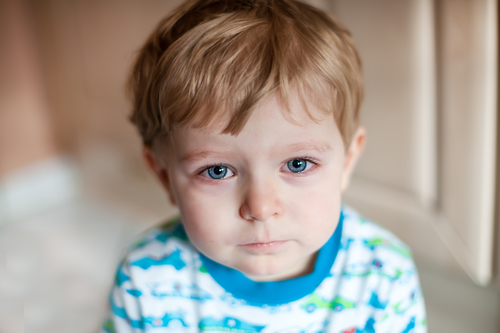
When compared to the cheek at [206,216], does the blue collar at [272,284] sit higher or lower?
lower

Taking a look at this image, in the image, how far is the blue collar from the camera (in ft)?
2.51

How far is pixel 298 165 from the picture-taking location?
2.22 ft

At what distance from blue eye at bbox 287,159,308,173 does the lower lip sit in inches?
4.3

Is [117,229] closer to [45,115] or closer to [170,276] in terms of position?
[45,115]

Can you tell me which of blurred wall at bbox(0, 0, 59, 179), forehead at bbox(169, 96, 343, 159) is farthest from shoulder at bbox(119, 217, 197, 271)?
blurred wall at bbox(0, 0, 59, 179)

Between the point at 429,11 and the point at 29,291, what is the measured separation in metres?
1.34

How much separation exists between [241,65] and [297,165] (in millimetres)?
161

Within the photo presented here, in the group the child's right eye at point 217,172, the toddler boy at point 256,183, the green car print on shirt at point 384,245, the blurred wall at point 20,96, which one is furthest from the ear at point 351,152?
the blurred wall at point 20,96

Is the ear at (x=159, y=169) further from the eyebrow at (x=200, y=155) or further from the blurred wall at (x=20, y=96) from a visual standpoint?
the blurred wall at (x=20, y=96)

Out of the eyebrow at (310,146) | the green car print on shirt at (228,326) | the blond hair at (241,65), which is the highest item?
the blond hair at (241,65)

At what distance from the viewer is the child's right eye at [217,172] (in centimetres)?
68

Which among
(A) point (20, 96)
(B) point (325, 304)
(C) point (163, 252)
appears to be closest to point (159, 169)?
(C) point (163, 252)

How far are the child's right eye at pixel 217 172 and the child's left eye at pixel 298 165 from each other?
82mm

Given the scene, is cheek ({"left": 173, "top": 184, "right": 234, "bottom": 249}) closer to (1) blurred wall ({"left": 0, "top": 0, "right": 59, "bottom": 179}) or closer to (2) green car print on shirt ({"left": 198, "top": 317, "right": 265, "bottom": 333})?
(2) green car print on shirt ({"left": 198, "top": 317, "right": 265, "bottom": 333})
